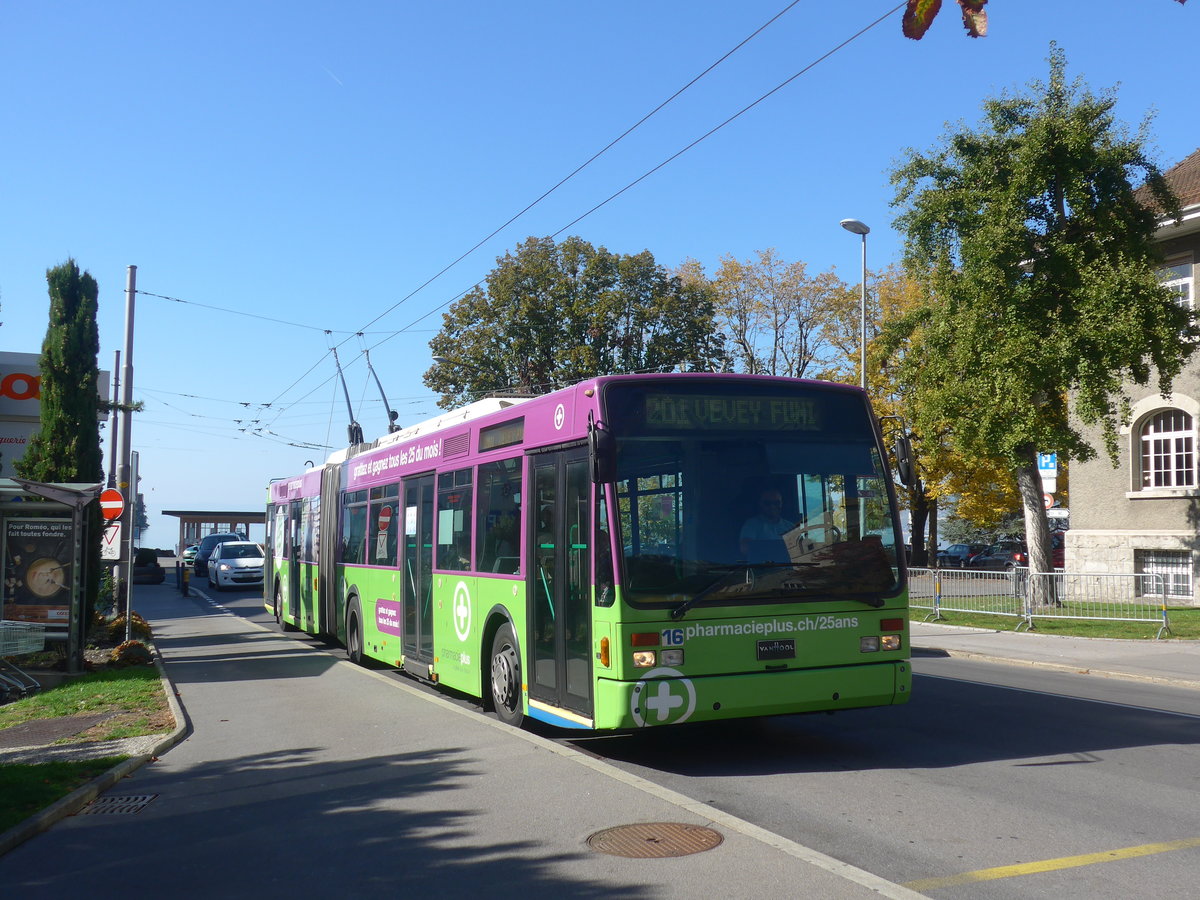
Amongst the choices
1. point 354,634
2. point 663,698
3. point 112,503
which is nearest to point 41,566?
point 112,503

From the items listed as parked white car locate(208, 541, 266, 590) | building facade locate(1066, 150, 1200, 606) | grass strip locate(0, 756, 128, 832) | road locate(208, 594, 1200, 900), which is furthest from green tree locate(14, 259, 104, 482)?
parked white car locate(208, 541, 266, 590)

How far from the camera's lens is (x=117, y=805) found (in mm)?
7598

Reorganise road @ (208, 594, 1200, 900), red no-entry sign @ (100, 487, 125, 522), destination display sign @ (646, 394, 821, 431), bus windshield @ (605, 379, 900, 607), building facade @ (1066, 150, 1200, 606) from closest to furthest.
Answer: road @ (208, 594, 1200, 900) < bus windshield @ (605, 379, 900, 607) < destination display sign @ (646, 394, 821, 431) < red no-entry sign @ (100, 487, 125, 522) < building facade @ (1066, 150, 1200, 606)

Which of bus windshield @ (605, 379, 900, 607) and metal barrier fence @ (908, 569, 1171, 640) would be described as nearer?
bus windshield @ (605, 379, 900, 607)

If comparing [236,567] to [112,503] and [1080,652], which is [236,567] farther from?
[1080,652]

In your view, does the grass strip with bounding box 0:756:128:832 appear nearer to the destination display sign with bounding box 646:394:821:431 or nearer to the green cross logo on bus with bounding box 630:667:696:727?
the green cross logo on bus with bounding box 630:667:696:727

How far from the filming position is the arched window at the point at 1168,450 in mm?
26188

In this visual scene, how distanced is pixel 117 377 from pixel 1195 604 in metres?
31.2

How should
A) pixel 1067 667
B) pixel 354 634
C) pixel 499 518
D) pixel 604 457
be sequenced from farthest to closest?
pixel 354 634, pixel 1067 667, pixel 499 518, pixel 604 457

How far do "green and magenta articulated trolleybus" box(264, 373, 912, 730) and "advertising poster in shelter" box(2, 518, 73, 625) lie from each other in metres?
9.07

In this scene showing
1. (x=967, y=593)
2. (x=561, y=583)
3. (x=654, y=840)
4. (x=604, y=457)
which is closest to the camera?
Answer: (x=654, y=840)

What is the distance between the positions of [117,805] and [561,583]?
3.48 m

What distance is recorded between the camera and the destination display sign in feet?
27.3

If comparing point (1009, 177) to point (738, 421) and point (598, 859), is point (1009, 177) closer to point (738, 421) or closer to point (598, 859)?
point (738, 421)
